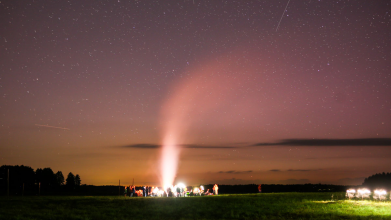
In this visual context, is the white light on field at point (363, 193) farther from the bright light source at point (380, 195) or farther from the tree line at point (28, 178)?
the tree line at point (28, 178)

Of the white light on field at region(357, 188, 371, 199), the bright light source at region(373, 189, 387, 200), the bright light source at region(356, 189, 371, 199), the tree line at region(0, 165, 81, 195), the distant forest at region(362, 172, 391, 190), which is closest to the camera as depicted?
the bright light source at region(373, 189, 387, 200)

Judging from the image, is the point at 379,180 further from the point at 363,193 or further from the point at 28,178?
the point at 28,178

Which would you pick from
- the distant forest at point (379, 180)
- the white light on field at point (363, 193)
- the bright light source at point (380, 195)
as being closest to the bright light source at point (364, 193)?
the white light on field at point (363, 193)

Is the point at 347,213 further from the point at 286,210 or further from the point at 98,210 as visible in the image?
the point at 98,210

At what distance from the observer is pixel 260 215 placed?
3144 centimetres

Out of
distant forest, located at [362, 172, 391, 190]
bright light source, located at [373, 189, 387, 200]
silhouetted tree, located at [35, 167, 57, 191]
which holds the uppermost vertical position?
Answer: silhouetted tree, located at [35, 167, 57, 191]

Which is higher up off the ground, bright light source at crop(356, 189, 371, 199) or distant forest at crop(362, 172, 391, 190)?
bright light source at crop(356, 189, 371, 199)

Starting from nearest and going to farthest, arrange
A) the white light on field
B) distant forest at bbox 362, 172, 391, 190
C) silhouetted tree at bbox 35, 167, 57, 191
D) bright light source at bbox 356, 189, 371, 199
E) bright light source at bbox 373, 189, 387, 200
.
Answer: bright light source at bbox 373, 189, 387, 200 < bright light source at bbox 356, 189, 371, 199 < the white light on field < distant forest at bbox 362, 172, 391, 190 < silhouetted tree at bbox 35, 167, 57, 191

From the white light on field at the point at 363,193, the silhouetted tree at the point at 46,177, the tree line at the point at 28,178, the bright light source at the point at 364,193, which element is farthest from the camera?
the silhouetted tree at the point at 46,177

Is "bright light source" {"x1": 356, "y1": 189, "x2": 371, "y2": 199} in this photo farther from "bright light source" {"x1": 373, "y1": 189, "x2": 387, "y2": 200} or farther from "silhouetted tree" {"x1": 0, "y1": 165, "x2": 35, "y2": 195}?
"silhouetted tree" {"x1": 0, "y1": 165, "x2": 35, "y2": 195}

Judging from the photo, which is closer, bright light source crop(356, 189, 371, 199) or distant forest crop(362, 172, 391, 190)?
bright light source crop(356, 189, 371, 199)

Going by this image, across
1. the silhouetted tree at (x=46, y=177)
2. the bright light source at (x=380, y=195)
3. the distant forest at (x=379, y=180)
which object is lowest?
the distant forest at (x=379, y=180)

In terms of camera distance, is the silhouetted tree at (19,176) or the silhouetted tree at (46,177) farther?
the silhouetted tree at (46,177)

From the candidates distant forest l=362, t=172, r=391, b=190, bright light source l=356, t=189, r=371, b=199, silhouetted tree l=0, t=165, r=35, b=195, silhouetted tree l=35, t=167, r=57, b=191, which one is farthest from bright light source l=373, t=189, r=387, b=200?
silhouetted tree l=35, t=167, r=57, b=191
